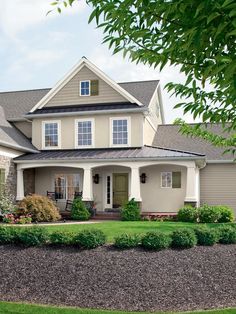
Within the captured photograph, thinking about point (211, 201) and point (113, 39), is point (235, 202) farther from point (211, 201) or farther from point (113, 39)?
point (113, 39)

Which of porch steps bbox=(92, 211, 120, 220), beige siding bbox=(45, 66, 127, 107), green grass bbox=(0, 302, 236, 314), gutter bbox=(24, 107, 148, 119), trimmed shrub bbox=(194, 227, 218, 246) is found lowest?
green grass bbox=(0, 302, 236, 314)

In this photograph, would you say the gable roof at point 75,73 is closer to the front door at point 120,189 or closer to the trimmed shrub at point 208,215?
the front door at point 120,189

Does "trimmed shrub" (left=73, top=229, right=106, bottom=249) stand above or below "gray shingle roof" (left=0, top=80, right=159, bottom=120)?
below

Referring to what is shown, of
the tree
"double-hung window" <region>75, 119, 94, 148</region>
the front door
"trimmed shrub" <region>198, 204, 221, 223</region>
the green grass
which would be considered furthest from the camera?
"double-hung window" <region>75, 119, 94, 148</region>

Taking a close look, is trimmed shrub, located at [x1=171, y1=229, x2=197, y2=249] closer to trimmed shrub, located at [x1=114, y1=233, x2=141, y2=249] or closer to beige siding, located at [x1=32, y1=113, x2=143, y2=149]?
trimmed shrub, located at [x1=114, y1=233, x2=141, y2=249]

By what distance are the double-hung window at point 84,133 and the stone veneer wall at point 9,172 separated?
3903 millimetres

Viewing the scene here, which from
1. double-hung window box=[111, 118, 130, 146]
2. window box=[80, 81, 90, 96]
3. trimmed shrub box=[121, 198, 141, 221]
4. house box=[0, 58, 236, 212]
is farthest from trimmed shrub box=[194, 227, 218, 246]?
window box=[80, 81, 90, 96]

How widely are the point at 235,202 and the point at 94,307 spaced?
597 inches

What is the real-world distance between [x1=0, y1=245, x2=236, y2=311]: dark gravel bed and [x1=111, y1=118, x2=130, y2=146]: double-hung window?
11.2 m

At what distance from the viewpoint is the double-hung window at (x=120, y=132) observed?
20953 millimetres

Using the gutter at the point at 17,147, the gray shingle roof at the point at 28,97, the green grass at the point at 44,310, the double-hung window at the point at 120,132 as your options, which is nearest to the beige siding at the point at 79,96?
the double-hung window at the point at 120,132

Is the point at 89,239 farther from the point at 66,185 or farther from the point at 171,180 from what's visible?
the point at 66,185

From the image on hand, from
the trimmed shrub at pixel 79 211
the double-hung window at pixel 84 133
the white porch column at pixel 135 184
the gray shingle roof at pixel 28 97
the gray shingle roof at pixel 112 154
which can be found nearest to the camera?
the trimmed shrub at pixel 79 211

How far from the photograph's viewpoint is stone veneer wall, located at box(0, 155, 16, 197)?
1914 centimetres
